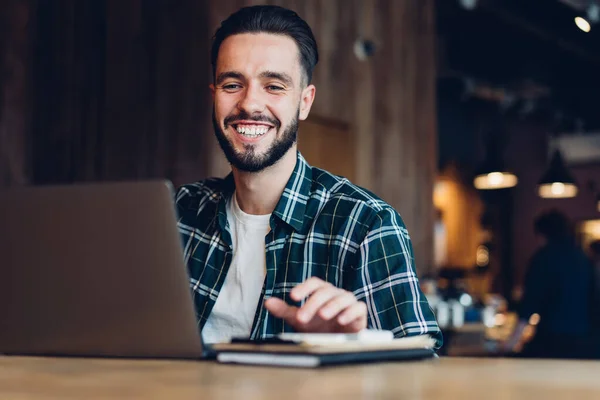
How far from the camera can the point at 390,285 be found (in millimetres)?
1786

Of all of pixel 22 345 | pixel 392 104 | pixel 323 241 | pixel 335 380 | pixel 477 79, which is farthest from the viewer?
pixel 477 79

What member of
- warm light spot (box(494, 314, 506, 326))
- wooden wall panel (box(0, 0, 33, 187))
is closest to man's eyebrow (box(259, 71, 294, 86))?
wooden wall panel (box(0, 0, 33, 187))

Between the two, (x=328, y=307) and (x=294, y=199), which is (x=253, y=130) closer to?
(x=294, y=199)

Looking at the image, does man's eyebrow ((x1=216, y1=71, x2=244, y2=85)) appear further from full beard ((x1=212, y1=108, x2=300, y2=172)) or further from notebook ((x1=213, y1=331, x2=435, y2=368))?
notebook ((x1=213, y1=331, x2=435, y2=368))

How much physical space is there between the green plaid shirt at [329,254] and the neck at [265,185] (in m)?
0.03

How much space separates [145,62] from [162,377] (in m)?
3.92

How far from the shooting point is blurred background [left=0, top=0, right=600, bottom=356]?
463 cm

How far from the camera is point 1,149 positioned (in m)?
4.67

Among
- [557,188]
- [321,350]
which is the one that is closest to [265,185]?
[321,350]

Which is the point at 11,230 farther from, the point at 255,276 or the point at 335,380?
the point at 255,276

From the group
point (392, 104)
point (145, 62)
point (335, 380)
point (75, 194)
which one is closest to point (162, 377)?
point (335, 380)

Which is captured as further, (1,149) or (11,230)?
(1,149)

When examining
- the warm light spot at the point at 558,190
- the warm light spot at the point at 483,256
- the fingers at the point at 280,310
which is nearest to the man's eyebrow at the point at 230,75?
the fingers at the point at 280,310

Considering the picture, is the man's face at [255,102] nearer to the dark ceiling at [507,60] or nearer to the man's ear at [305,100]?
the man's ear at [305,100]
